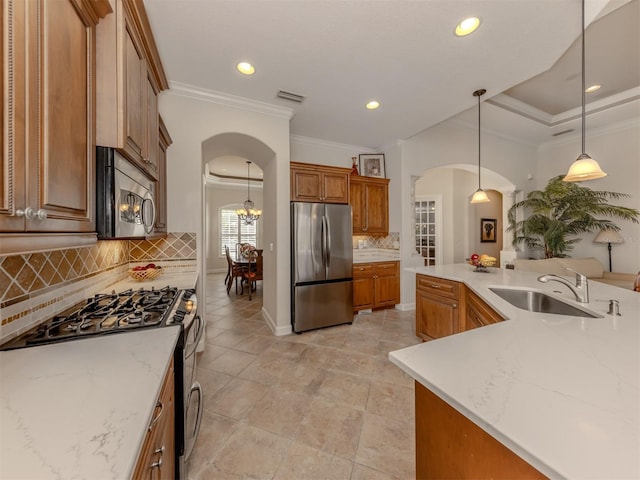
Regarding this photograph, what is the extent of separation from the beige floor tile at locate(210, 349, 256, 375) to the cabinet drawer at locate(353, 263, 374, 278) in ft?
6.45

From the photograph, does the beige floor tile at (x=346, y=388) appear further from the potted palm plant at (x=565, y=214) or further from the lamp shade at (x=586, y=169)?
the potted palm plant at (x=565, y=214)

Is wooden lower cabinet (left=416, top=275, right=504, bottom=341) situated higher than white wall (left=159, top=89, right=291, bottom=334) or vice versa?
white wall (left=159, top=89, right=291, bottom=334)

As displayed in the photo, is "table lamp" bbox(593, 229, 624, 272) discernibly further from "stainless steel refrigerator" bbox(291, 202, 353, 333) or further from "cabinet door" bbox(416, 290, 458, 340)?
"stainless steel refrigerator" bbox(291, 202, 353, 333)

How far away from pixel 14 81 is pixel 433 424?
1693 millimetres

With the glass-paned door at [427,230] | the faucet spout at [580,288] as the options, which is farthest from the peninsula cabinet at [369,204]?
the faucet spout at [580,288]

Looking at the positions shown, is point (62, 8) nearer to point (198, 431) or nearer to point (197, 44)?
point (197, 44)

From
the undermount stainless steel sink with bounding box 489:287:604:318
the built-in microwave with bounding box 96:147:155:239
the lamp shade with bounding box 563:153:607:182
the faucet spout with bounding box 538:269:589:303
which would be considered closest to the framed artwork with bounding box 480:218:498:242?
the lamp shade with bounding box 563:153:607:182

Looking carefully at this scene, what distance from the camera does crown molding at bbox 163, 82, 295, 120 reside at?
2.70m

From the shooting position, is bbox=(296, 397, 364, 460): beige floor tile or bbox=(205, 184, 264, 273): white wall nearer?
bbox=(296, 397, 364, 460): beige floor tile

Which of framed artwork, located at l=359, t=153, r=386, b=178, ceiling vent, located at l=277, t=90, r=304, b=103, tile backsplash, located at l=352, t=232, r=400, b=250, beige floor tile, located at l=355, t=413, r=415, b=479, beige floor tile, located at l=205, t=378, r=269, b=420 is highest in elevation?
ceiling vent, located at l=277, t=90, r=304, b=103

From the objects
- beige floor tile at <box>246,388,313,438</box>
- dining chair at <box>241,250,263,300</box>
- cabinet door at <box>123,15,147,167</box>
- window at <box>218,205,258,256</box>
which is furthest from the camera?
window at <box>218,205,258,256</box>

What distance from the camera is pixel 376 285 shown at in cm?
417

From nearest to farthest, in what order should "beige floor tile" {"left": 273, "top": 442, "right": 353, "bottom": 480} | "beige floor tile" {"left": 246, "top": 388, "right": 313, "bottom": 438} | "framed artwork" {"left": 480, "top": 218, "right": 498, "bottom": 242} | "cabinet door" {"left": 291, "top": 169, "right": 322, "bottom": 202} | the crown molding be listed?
"beige floor tile" {"left": 273, "top": 442, "right": 353, "bottom": 480}
"beige floor tile" {"left": 246, "top": 388, "right": 313, "bottom": 438}
the crown molding
"cabinet door" {"left": 291, "top": 169, "right": 322, "bottom": 202}
"framed artwork" {"left": 480, "top": 218, "right": 498, "bottom": 242}

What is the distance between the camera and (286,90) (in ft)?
9.14
